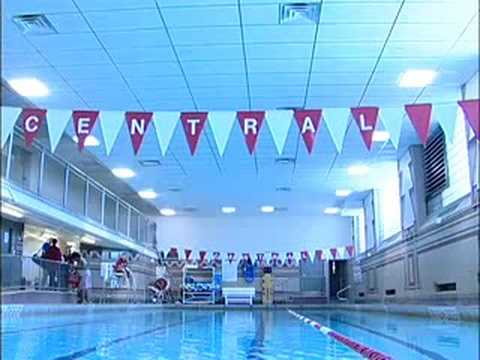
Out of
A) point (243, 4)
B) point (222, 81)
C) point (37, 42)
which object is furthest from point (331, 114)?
point (37, 42)

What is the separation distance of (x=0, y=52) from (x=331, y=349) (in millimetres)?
4666

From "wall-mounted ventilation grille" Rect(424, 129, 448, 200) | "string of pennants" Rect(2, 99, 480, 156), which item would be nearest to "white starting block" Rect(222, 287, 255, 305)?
"wall-mounted ventilation grille" Rect(424, 129, 448, 200)

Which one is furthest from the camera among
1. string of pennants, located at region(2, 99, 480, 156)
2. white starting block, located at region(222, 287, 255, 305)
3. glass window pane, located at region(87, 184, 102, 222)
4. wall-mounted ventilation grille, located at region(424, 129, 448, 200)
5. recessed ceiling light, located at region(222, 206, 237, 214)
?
white starting block, located at region(222, 287, 255, 305)

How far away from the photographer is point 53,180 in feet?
44.2

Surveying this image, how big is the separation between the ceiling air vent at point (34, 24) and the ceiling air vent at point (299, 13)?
104 inches

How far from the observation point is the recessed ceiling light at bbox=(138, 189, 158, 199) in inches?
680

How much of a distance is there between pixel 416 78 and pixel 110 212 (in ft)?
40.5

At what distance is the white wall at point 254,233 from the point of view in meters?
23.1

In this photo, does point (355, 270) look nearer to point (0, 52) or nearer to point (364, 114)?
point (364, 114)

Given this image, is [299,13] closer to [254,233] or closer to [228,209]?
[228,209]

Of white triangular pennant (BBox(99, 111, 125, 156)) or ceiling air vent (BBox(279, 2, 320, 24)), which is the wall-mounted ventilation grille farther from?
white triangular pennant (BBox(99, 111, 125, 156))

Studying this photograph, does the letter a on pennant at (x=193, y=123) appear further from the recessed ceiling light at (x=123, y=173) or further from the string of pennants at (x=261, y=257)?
the string of pennants at (x=261, y=257)

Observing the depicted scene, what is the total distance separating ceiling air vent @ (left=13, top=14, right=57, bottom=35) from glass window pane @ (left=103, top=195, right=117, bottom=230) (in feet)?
38.0

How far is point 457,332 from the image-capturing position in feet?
3.60
